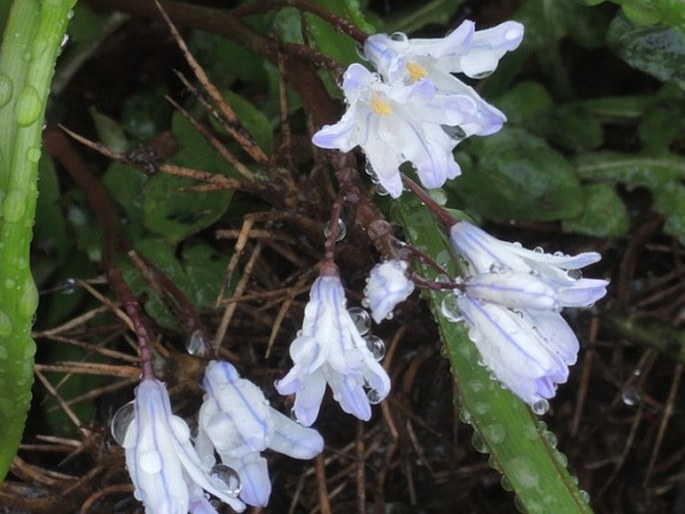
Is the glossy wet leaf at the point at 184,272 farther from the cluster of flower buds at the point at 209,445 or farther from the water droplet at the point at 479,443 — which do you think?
the water droplet at the point at 479,443

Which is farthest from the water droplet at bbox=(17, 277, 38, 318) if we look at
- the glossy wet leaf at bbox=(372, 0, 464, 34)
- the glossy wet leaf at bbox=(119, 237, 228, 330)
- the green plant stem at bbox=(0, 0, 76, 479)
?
the glossy wet leaf at bbox=(372, 0, 464, 34)

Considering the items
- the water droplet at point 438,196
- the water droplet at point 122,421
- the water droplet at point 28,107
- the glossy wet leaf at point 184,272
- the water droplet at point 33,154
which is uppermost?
the water droplet at point 28,107

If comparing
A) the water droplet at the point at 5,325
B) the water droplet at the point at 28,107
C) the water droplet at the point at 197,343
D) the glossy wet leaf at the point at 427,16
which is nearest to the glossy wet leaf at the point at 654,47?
the glossy wet leaf at the point at 427,16

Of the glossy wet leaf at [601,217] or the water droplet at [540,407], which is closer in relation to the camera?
the water droplet at [540,407]

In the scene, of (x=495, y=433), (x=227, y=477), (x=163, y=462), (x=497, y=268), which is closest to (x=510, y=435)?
(x=495, y=433)

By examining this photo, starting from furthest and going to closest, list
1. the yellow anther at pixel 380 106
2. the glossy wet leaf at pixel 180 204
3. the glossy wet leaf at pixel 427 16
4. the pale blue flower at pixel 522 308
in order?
the glossy wet leaf at pixel 427 16 → the glossy wet leaf at pixel 180 204 → the yellow anther at pixel 380 106 → the pale blue flower at pixel 522 308

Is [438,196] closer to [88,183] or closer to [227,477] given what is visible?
[227,477]

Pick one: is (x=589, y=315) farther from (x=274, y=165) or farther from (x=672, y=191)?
(x=274, y=165)
